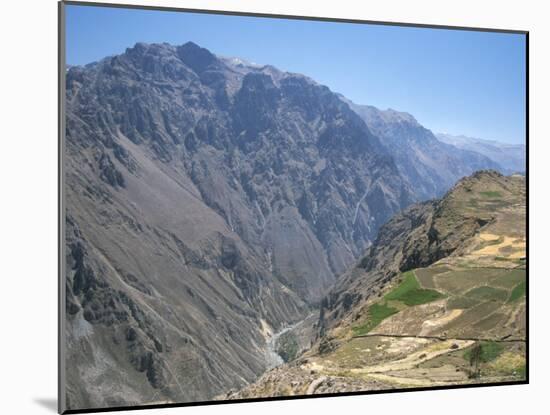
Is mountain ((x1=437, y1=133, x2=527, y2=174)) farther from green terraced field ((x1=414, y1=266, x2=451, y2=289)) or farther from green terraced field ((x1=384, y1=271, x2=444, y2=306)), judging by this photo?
green terraced field ((x1=384, y1=271, x2=444, y2=306))

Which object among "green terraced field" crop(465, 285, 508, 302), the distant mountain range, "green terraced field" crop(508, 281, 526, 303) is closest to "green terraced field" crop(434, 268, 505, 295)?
"green terraced field" crop(465, 285, 508, 302)

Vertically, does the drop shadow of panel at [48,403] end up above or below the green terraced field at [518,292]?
below

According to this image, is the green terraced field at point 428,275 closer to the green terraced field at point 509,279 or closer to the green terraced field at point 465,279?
the green terraced field at point 465,279

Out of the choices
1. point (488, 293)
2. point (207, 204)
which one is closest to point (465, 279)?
point (488, 293)

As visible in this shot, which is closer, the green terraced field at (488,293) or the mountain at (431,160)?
the green terraced field at (488,293)

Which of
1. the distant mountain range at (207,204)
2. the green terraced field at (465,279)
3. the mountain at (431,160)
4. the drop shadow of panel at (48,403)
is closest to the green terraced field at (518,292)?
the green terraced field at (465,279)

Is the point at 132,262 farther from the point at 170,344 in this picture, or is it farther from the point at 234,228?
the point at 234,228
